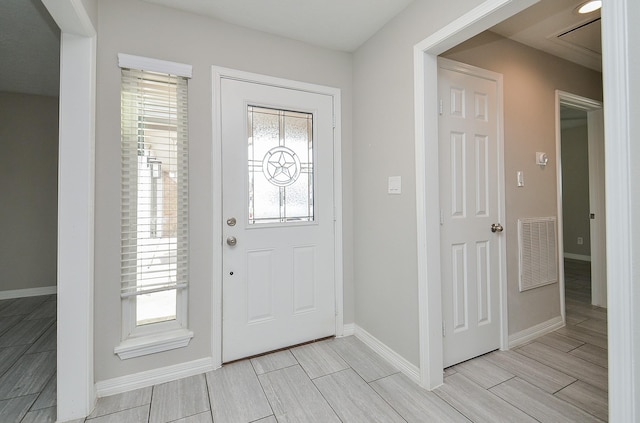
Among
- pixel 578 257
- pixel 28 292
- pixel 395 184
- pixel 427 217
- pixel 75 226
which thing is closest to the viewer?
pixel 75 226

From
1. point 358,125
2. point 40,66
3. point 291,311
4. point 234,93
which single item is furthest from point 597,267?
point 40,66

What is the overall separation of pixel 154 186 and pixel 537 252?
306 centimetres

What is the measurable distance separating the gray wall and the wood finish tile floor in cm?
403

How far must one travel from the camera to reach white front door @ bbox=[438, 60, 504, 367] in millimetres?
1986

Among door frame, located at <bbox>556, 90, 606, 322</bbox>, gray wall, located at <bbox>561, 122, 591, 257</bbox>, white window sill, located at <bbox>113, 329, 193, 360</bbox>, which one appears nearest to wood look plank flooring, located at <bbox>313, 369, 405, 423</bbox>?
white window sill, located at <bbox>113, 329, 193, 360</bbox>

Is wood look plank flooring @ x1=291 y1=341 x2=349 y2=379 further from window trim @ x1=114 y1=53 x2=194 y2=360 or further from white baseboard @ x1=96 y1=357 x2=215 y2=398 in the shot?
window trim @ x1=114 y1=53 x2=194 y2=360

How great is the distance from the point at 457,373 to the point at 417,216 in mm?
1129

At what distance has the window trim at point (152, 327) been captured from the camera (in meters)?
1.79

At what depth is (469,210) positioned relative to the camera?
2.08m

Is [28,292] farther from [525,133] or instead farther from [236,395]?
[525,133]

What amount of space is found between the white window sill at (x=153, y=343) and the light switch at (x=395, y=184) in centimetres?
175

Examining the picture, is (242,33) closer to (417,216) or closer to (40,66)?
(417,216)

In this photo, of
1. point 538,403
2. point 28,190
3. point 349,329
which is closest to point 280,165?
point 349,329

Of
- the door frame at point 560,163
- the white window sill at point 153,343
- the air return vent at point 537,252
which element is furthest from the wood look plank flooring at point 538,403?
the white window sill at point 153,343
